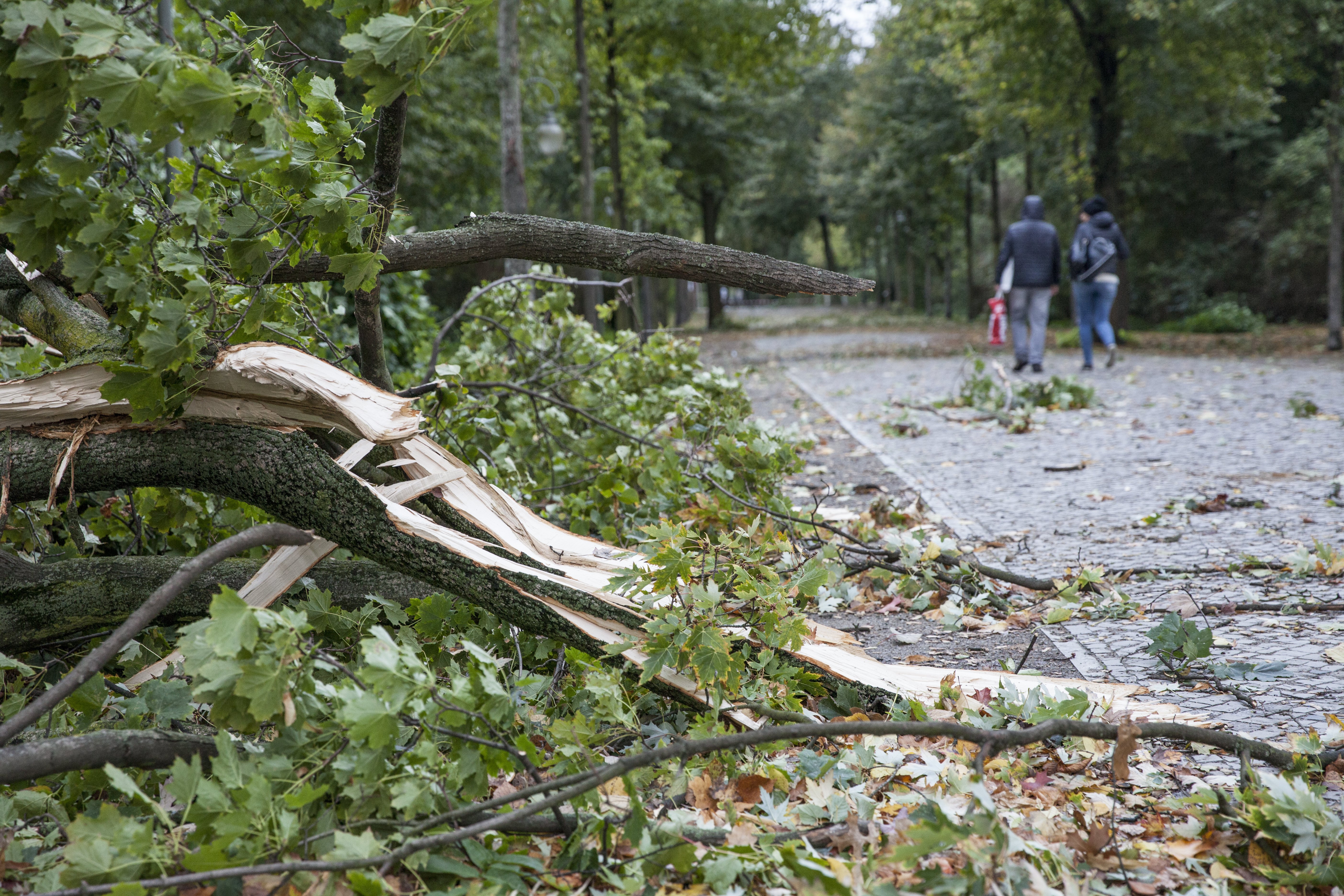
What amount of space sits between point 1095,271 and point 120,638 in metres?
12.9

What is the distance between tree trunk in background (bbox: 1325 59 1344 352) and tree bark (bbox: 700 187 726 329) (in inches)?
610

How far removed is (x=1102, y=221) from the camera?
1288 centimetres

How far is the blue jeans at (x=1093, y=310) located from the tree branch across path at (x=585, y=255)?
11063 mm

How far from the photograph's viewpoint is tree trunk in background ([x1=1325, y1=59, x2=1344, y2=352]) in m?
14.5

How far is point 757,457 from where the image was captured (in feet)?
15.8

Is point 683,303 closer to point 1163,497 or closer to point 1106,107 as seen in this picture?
point 1106,107

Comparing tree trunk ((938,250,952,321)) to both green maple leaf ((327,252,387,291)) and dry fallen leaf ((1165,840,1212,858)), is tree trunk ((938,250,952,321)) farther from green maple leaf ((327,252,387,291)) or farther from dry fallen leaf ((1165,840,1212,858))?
dry fallen leaf ((1165,840,1212,858))

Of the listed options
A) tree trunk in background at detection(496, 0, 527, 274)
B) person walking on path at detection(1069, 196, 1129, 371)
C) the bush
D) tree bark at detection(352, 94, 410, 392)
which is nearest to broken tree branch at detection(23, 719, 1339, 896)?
tree bark at detection(352, 94, 410, 392)

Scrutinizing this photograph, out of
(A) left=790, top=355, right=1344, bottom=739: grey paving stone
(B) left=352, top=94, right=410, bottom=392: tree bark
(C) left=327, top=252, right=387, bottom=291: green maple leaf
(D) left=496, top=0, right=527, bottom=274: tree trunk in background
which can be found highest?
(D) left=496, top=0, right=527, bottom=274: tree trunk in background

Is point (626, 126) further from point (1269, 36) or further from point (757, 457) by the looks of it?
point (757, 457)

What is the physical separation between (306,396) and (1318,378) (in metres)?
12.2

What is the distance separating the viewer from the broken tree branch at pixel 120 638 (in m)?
2.07

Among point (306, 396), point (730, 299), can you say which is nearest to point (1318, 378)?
point (306, 396)

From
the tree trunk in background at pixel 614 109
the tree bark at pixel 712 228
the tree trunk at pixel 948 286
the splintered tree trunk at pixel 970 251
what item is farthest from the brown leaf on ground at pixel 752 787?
the tree trunk at pixel 948 286
